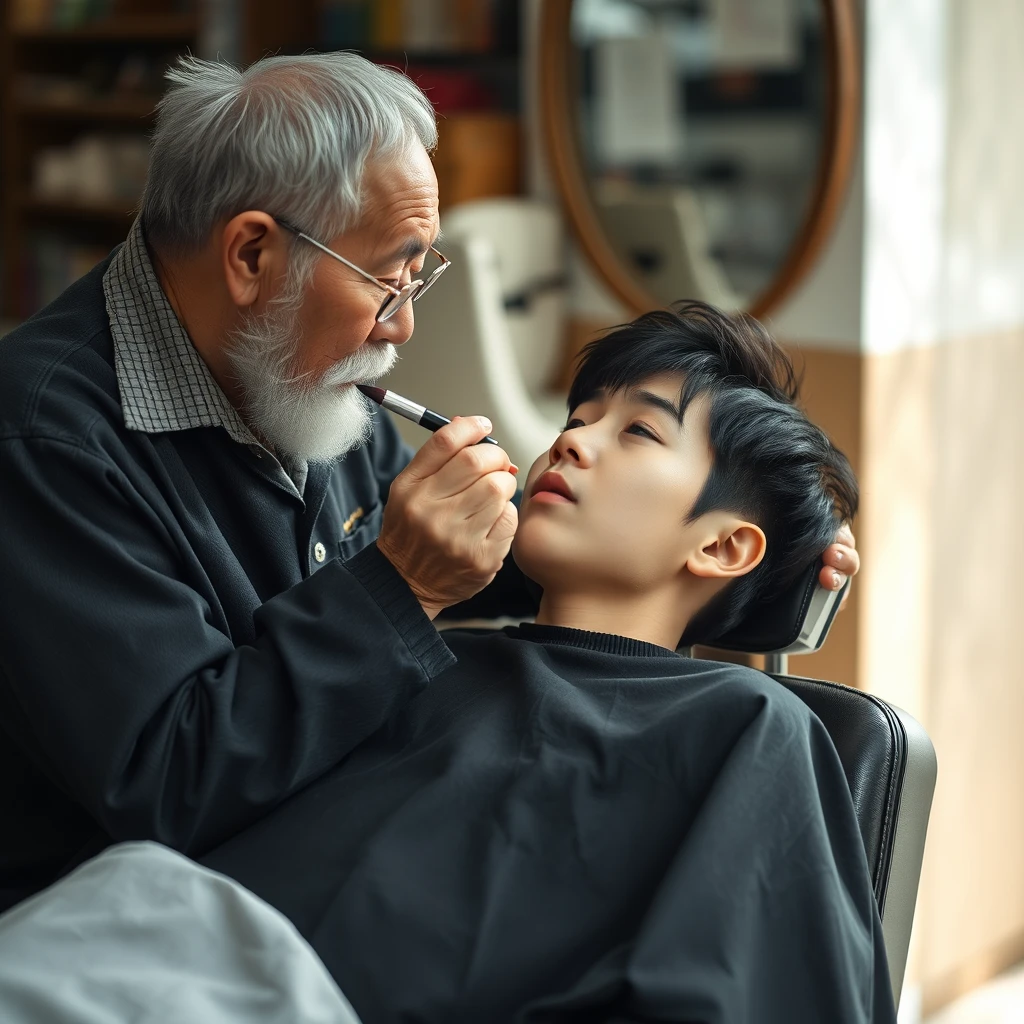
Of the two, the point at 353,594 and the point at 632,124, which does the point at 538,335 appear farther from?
the point at 353,594

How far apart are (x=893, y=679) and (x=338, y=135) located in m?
1.70

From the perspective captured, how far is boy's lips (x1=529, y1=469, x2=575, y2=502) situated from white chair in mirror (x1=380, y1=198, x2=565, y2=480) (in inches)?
44.3

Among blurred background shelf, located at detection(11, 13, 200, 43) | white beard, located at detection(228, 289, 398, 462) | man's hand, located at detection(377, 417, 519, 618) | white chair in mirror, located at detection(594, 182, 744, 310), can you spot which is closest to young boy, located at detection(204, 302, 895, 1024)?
man's hand, located at detection(377, 417, 519, 618)

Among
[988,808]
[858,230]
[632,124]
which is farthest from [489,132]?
[988,808]

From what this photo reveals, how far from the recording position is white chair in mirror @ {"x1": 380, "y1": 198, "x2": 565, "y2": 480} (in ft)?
8.85

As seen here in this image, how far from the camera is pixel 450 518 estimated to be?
1.29 metres

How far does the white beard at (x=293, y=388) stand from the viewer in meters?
1.38

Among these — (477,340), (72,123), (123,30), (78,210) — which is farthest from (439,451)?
(72,123)

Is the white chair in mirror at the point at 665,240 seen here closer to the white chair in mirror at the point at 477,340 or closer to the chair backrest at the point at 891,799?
the white chair in mirror at the point at 477,340

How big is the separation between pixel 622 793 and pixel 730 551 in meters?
0.34

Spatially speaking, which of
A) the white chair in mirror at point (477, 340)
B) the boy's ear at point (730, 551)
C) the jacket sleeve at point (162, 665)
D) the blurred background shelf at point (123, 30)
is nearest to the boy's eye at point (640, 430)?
the boy's ear at point (730, 551)

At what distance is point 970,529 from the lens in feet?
8.71

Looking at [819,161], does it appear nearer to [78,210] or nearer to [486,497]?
[486,497]

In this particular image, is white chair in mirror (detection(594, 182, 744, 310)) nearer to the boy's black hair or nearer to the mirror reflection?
the mirror reflection
